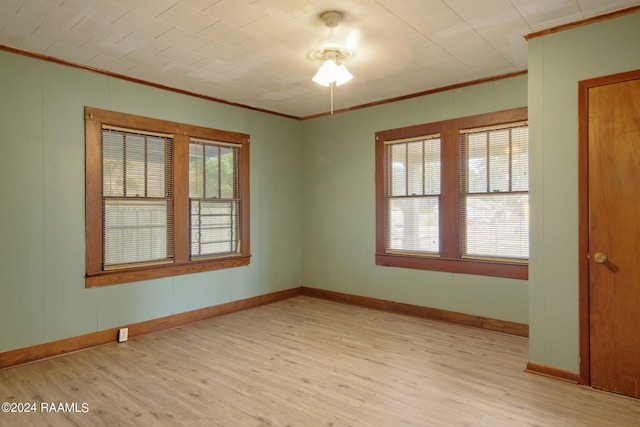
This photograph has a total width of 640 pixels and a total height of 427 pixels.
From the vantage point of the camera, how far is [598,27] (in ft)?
9.50

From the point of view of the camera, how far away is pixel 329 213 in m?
5.80

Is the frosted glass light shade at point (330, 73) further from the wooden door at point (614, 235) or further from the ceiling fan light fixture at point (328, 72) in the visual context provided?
the wooden door at point (614, 235)

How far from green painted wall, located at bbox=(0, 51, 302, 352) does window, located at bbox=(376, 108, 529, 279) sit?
8.24 ft

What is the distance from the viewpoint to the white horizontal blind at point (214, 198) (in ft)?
15.6

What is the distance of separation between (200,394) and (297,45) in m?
2.86

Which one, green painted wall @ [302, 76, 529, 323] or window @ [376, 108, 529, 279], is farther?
green painted wall @ [302, 76, 529, 323]

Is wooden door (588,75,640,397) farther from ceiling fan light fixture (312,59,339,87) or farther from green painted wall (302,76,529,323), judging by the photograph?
ceiling fan light fixture (312,59,339,87)

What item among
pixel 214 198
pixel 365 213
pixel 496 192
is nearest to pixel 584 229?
pixel 496 192

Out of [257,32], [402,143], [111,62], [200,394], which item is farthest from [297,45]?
[200,394]

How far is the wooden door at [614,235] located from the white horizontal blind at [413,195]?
1.89 metres

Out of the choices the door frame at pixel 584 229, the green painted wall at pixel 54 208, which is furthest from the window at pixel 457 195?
the green painted wall at pixel 54 208

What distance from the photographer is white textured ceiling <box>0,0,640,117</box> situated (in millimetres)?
2717

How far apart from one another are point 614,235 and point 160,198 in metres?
4.19

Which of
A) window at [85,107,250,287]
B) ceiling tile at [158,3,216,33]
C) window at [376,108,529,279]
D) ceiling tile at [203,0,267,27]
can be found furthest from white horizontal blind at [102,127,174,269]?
window at [376,108,529,279]
